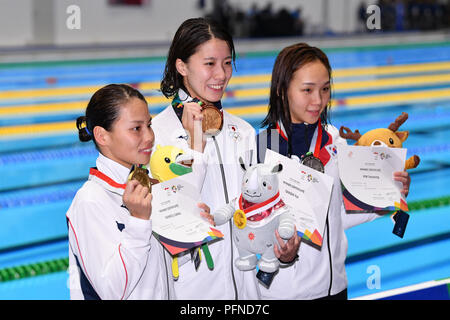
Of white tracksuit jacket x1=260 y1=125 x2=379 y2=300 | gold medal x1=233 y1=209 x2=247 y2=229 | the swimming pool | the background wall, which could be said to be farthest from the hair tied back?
the background wall

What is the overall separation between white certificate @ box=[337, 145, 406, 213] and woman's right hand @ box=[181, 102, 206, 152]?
34 centimetres

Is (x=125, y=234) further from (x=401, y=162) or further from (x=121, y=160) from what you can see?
(x=401, y=162)

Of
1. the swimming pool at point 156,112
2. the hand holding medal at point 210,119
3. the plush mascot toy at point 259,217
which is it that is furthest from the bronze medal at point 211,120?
the swimming pool at point 156,112

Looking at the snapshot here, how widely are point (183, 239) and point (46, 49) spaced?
1197 centimetres

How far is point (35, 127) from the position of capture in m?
6.65

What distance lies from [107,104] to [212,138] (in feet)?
1.08

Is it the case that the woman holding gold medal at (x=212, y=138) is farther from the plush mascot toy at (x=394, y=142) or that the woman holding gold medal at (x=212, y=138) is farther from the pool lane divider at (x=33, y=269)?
the pool lane divider at (x=33, y=269)

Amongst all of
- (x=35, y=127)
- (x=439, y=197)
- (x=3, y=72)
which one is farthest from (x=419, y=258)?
(x=3, y=72)

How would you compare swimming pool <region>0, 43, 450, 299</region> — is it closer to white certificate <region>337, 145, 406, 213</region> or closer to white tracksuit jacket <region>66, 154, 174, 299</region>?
white certificate <region>337, 145, 406, 213</region>

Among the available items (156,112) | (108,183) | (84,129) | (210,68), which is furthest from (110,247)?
(156,112)

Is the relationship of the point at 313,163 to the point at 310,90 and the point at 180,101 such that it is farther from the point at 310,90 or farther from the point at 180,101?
the point at 180,101

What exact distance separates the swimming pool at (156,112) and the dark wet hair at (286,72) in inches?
21.1

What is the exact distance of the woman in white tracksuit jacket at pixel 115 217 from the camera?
48.7 inches
